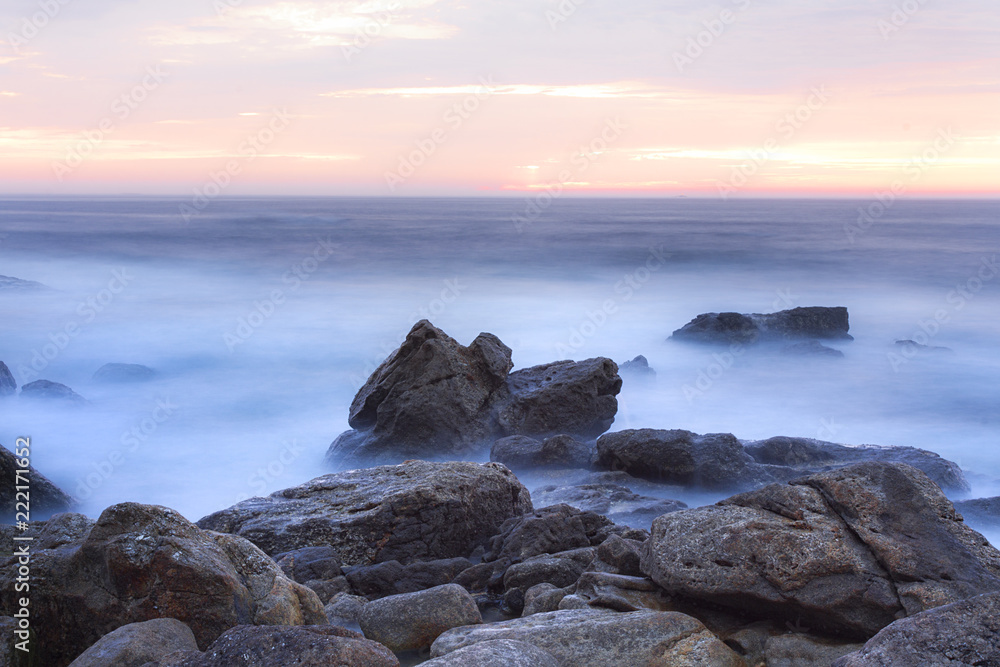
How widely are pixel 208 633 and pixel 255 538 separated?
242 centimetres

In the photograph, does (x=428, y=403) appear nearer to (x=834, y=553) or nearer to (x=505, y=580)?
(x=505, y=580)

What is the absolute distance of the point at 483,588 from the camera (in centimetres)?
561

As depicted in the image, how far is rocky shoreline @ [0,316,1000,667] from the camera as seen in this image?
11.4 feet

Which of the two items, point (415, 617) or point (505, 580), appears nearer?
point (415, 617)

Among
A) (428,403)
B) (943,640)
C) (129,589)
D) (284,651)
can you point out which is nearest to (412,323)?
(428,403)

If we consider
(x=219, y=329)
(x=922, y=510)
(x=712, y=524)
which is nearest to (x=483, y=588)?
(x=712, y=524)

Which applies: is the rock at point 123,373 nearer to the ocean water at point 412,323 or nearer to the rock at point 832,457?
the ocean water at point 412,323

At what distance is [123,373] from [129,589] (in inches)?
495

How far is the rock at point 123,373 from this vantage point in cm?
1513

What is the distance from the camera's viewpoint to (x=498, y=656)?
3.46 meters

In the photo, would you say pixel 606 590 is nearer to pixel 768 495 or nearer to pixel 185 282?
pixel 768 495

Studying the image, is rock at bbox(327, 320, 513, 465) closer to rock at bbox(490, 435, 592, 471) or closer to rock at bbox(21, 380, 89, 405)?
rock at bbox(490, 435, 592, 471)

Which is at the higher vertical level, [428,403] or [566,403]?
[428,403]

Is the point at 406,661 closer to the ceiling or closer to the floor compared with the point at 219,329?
closer to the floor
